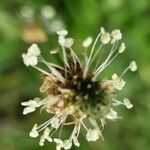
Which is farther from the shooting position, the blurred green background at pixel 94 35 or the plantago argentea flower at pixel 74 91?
the blurred green background at pixel 94 35

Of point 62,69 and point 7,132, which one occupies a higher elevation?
point 7,132

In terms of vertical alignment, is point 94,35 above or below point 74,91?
above

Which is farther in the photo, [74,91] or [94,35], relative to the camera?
[94,35]

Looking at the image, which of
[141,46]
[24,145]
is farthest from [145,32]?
[24,145]

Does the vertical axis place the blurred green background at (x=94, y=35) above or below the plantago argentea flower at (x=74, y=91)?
above

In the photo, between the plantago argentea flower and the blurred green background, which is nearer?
the plantago argentea flower

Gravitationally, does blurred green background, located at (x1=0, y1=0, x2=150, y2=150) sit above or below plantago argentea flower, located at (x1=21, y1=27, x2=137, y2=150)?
above

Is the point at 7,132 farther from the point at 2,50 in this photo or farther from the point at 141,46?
the point at 141,46

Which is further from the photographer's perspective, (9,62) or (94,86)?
(9,62)
